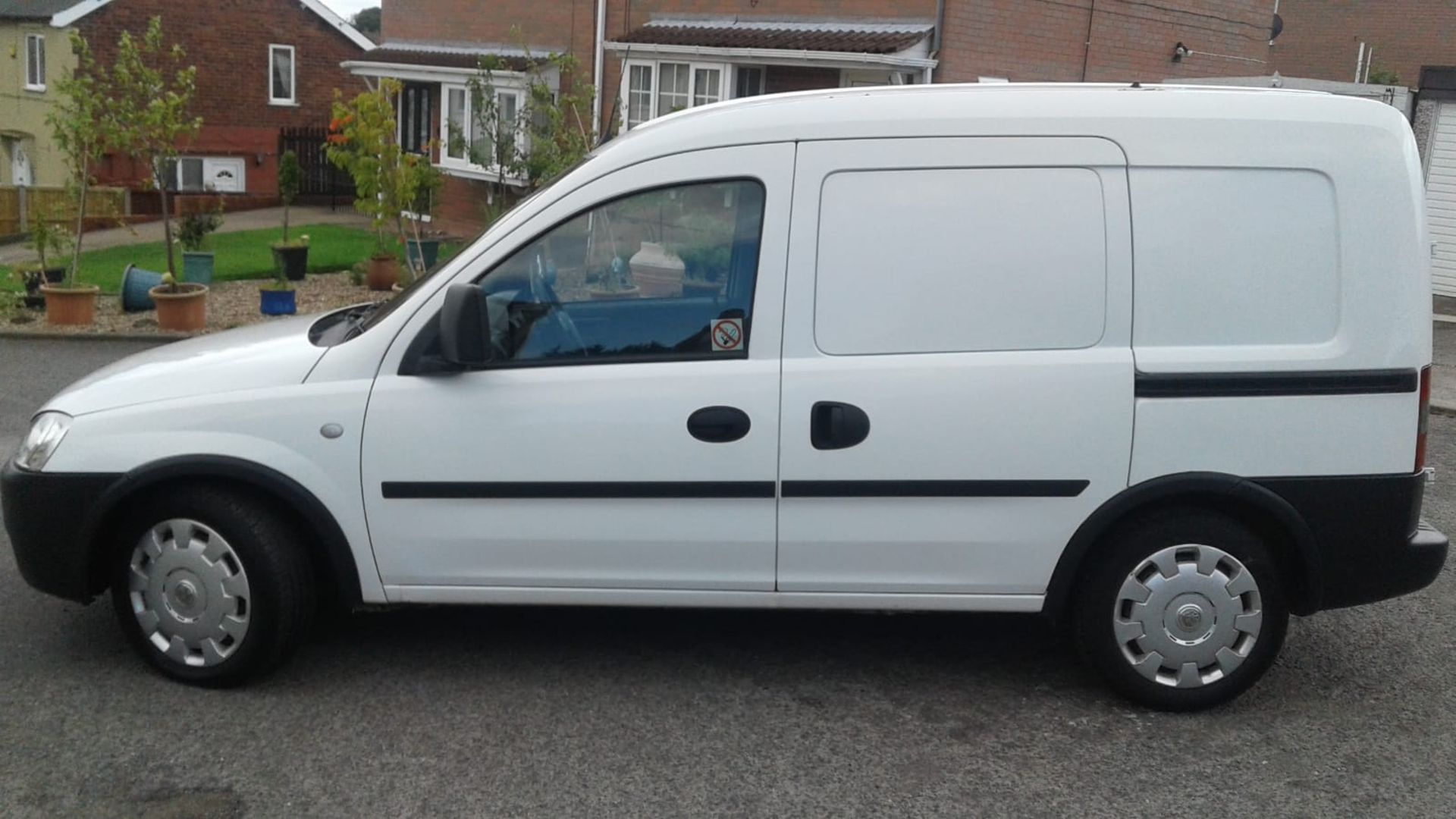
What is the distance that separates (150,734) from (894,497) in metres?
2.49

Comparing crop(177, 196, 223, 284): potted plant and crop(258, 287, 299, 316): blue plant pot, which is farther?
crop(177, 196, 223, 284): potted plant

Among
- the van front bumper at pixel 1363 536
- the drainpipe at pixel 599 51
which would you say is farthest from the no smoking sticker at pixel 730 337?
the drainpipe at pixel 599 51

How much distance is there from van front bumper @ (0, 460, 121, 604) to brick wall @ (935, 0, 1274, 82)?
1372cm

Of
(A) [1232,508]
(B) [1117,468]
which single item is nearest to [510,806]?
(B) [1117,468]

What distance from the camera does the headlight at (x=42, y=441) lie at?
4.64 metres

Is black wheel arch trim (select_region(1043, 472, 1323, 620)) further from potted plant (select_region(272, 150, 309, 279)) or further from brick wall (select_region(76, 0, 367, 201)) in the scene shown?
brick wall (select_region(76, 0, 367, 201))

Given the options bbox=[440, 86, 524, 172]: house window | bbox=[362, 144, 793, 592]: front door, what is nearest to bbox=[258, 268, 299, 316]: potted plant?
bbox=[440, 86, 524, 172]: house window

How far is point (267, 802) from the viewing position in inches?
156

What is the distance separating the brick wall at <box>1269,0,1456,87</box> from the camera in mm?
34000

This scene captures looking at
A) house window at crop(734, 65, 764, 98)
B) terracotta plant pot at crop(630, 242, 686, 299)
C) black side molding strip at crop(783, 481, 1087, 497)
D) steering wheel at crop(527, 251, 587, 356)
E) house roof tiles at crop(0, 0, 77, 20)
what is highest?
house roof tiles at crop(0, 0, 77, 20)

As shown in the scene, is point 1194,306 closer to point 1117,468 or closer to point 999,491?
point 1117,468

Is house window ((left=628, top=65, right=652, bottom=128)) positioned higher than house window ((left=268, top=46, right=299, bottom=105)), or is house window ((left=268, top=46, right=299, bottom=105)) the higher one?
house window ((left=268, top=46, right=299, bottom=105))

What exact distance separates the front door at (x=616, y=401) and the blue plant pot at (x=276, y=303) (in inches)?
405

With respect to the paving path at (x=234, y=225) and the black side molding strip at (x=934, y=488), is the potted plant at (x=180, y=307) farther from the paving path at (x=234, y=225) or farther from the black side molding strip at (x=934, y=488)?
the black side molding strip at (x=934, y=488)
